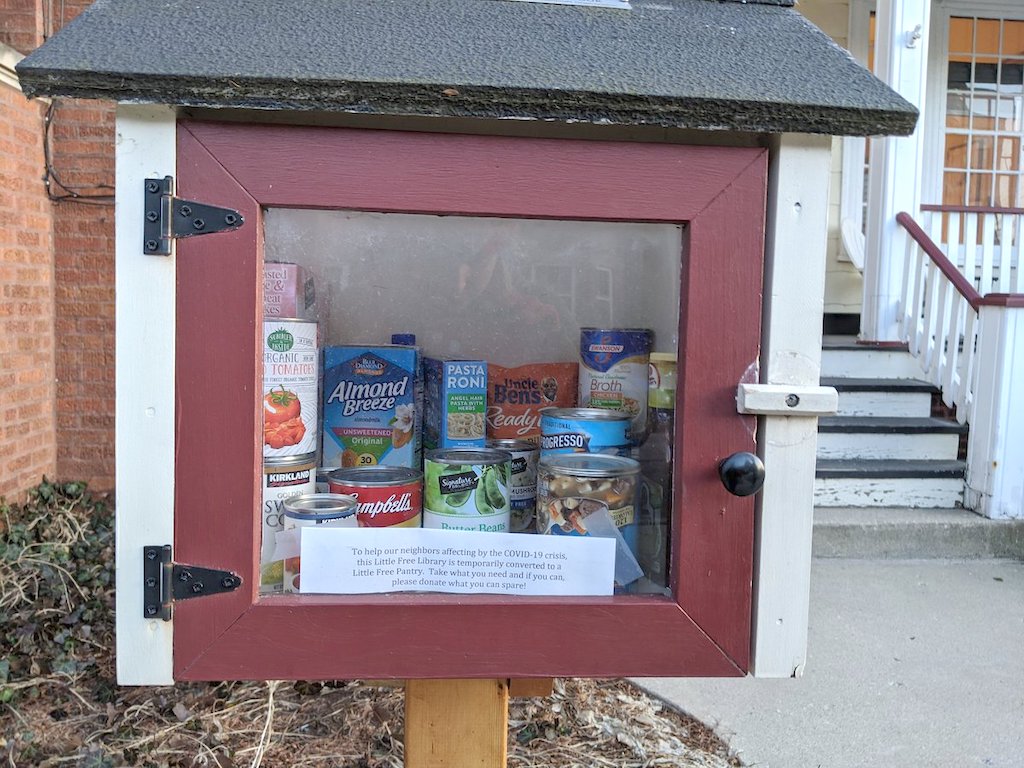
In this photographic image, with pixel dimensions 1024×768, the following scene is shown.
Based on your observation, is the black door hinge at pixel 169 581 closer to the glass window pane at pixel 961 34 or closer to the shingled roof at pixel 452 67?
the shingled roof at pixel 452 67

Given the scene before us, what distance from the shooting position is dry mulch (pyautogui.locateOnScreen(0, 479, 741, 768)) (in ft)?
8.36

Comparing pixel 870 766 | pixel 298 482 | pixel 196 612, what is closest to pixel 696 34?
pixel 298 482

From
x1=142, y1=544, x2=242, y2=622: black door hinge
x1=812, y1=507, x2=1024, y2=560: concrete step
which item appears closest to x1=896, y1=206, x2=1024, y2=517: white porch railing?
x1=812, y1=507, x2=1024, y2=560: concrete step

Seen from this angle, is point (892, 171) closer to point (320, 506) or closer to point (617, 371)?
point (617, 371)

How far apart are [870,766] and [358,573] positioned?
1.98 meters

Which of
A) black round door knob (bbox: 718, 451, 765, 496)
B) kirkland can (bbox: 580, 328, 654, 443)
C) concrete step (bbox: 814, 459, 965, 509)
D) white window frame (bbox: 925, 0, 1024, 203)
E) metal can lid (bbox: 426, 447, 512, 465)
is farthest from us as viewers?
white window frame (bbox: 925, 0, 1024, 203)

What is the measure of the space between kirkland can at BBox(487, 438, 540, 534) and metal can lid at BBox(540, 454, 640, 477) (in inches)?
3.8

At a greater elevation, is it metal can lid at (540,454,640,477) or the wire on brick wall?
the wire on brick wall

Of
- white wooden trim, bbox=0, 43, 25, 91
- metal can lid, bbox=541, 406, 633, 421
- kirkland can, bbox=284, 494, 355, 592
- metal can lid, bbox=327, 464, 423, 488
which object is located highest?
white wooden trim, bbox=0, 43, 25, 91

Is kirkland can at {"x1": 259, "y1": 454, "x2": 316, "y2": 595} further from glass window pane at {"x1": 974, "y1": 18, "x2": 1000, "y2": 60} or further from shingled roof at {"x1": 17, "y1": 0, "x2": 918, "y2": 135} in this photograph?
glass window pane at {"x1": 974, "y1": 18, "x2": 1000, "y2": 60}

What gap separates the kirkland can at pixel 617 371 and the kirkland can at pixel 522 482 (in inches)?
6.1

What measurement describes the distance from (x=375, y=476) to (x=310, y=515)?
19 centimetres

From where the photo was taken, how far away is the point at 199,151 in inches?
43.1

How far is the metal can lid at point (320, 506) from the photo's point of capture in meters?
1.24
